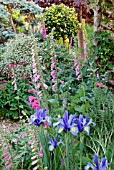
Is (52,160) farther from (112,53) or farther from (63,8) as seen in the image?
(63,8)

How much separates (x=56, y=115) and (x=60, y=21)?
371 centimetres

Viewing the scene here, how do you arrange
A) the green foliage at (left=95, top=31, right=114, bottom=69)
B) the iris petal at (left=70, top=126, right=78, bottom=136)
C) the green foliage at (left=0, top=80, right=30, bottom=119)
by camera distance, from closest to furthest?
1. the iris petal at (left=70, top=126, right=78, bottom=136)
2. the green foliage at (left=95, top=31, right=114, bottom=69)
3. the green foliage at (left=0, top=80, right=30, bottom=119)

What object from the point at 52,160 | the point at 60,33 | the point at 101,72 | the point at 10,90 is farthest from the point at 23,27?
the point at 52,160

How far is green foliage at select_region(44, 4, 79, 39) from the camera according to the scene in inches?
222

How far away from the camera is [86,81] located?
315cm

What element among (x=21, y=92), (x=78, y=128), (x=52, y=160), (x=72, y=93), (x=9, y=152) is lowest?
(x=21, y=92)

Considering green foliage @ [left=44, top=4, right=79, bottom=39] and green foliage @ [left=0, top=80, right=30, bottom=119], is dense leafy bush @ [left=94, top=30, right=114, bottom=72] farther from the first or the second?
green foliage @ [left=44, top=4, right=79, bottom=39]

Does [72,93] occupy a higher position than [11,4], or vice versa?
[11,4]

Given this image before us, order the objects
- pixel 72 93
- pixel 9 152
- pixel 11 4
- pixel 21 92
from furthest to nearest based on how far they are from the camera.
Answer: pixel 11 4, pixel 21 92, pixel 72 93, pixel 9 152

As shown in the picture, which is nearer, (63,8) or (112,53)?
(112,53)

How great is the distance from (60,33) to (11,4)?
3.56ft

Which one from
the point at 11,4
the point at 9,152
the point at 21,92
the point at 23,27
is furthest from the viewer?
the point at 23,27

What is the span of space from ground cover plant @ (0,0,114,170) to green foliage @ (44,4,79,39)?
3.60ft

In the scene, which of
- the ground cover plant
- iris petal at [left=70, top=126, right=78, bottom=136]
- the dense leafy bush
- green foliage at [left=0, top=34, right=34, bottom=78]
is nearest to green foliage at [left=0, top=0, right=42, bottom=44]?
the ground cover plant
